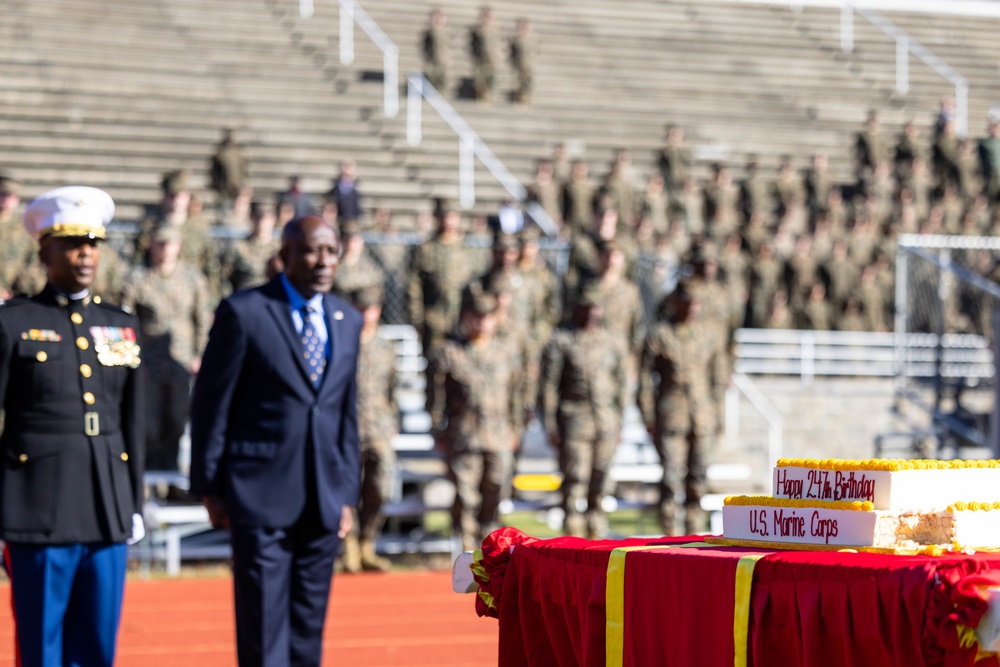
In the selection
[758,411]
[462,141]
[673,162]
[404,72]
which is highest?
[404,72]

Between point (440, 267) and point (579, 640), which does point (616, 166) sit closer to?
point (440, 267)

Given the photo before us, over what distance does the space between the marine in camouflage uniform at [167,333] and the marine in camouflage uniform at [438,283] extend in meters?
2.29

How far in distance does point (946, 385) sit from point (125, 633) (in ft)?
27.6

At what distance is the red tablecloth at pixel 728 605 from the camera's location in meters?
2.71

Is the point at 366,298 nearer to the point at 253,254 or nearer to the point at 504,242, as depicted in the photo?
the point at 504,242

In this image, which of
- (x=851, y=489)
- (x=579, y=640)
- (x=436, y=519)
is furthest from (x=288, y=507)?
(x=436, y=519)

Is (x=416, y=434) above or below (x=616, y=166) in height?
below

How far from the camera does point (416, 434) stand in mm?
13266

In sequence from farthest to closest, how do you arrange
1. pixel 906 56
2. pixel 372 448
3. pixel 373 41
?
pixel 906 56 → pixel 373 41 → pixel 372 448

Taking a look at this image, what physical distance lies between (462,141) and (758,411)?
266 inches

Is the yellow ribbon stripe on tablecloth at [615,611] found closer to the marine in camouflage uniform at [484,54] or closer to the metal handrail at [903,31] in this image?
the marine in camouflage uniform at [484,54]

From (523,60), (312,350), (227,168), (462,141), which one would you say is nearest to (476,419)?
(312,350)

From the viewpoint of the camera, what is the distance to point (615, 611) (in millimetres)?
3500

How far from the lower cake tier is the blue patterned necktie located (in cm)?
241
